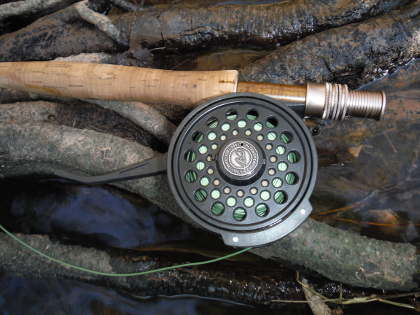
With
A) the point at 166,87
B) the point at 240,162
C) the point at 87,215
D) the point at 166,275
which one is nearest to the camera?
the point at 240,162

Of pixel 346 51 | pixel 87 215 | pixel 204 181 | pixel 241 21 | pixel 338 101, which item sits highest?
pixel 241 21

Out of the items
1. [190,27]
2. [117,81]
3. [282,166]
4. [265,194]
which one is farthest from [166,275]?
[190,27]

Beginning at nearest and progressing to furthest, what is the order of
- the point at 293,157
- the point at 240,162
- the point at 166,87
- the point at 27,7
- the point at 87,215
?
1. the point at 240,162
2. the point at 293,157
3. the point at 166,87
4. the point at 87,215
5. the point at 27,7

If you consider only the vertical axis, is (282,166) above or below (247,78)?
below

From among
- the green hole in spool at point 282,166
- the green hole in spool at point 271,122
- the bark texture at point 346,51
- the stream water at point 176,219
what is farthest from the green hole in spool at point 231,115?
the stream water at point 176,219

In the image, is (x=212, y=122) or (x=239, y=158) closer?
(x=239, y=158)

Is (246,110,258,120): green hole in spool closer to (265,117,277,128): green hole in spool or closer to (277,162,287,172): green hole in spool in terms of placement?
(265,117,277,128): green hole in spool

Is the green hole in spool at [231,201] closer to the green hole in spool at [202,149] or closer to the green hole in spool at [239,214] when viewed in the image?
the green hole in spool at [239,214]

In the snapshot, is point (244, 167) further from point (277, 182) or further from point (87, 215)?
point (87, 215)
